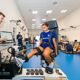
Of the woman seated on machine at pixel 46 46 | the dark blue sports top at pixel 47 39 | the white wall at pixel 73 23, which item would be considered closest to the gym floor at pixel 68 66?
the woman seated on machine at pixel 46 46

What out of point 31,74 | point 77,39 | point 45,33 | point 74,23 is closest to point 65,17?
point 74,23

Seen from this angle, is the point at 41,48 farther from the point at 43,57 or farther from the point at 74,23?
the point at 74,23

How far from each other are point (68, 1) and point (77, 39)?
2.98 m

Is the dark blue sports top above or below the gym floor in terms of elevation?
above

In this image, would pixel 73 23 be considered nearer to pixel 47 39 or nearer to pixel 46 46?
pixel 47 39

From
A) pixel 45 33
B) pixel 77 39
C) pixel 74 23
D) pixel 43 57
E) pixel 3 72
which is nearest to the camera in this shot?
pixel 3 72

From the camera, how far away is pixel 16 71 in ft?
8.97

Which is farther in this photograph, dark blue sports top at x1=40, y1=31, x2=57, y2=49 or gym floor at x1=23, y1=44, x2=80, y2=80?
dark blue sports top at x1=40, y1=31, x2=57, y2=49

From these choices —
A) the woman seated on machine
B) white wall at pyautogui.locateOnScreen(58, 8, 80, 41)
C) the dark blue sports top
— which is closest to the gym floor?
the woman seated on machine

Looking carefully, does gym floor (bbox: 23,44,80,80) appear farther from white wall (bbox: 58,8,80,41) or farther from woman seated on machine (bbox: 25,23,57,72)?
white wall (bbox: 58,8,80,41)

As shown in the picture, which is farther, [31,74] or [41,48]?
[41,48]

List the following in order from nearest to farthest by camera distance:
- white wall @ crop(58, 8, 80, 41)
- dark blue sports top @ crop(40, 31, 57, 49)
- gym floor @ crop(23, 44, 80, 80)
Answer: gym floor @ crop(23, 44, 80, 80) < dark blue sports top @ crop(40, 31, 57, 49) < white wall @ crop(58, 8, 80, 41)

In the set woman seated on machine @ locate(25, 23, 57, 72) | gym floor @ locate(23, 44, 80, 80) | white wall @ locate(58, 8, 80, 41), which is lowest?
gym floor @ locate(23, 44, 80, 80)

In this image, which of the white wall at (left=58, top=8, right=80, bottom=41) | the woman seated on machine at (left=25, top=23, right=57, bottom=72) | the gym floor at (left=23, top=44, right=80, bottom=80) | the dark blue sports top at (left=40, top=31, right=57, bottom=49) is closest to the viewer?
the woman seated on machine at (left=25, top=23, right=57, bottom=72)
